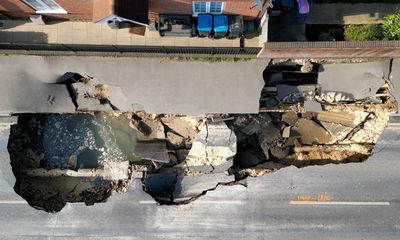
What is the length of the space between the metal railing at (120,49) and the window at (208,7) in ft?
4.48

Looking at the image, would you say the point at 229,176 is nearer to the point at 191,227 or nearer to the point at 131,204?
the point at 191,227

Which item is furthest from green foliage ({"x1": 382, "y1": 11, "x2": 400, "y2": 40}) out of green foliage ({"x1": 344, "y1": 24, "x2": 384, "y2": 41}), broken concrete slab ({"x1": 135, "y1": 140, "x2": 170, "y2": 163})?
broken concrete slab ({"x1": 135, "y1": 140, "x2": 170, "y2": 163})

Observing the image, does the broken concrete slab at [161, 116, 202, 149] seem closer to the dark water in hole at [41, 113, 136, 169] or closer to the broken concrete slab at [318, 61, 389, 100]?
the dark water in hole at [41, 113, 136, 169]

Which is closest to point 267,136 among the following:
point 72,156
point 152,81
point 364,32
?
point 152,81

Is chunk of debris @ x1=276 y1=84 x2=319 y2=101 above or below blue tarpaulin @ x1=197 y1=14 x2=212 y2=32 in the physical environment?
below

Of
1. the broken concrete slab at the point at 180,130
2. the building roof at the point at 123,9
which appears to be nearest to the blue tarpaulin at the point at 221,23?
the building roof at the point at 123,9

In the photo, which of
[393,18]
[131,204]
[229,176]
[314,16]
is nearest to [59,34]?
[131,204]

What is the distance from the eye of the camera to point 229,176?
17906mm

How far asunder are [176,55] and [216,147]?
12.8 feet

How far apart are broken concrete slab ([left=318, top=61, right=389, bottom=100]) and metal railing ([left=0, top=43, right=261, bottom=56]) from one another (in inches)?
124

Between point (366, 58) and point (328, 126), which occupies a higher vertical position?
point (366, 58)

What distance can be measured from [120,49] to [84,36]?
1.58 metres

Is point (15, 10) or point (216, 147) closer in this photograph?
point (15, 10)

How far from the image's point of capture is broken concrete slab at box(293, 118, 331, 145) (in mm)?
18547
